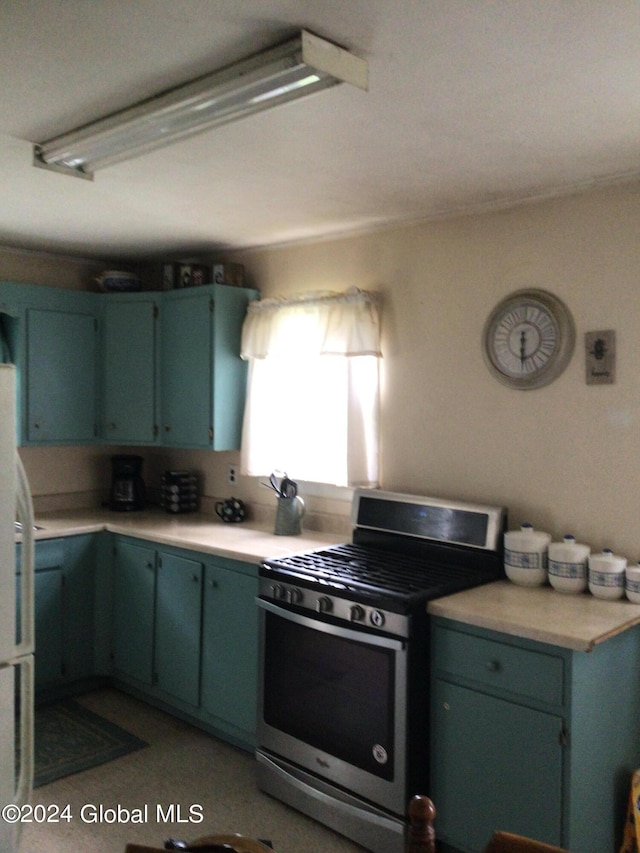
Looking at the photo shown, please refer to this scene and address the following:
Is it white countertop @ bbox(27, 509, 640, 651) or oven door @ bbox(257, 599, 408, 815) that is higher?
white countertop @ bbox(27, 509, 640, 651)

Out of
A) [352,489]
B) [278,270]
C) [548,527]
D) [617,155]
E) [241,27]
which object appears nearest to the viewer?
[241,27]

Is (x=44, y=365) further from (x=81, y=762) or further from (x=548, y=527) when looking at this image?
(x=548, y=527)

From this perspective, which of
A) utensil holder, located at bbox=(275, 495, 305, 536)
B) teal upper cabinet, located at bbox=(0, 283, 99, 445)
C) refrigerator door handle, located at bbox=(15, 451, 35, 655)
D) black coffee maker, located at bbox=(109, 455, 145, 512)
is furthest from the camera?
black coffee maker, located at bbox=(109, 455, 145, 512)

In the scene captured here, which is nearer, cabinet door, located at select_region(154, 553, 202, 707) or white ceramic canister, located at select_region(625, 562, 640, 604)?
white ceramic canister, located at select_region(625, 562, 640, 604)

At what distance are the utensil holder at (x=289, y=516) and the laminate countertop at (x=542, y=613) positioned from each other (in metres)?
1.14

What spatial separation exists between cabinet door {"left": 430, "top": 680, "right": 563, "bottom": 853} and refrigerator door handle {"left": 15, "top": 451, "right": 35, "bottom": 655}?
1.32 metres

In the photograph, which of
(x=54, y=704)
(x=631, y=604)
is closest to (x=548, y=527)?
(x=631, y=604)

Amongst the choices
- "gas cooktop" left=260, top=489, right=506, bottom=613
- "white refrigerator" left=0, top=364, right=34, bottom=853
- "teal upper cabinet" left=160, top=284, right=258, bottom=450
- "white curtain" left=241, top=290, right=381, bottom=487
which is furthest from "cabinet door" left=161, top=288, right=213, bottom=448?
"white refrigerator" left=0, top=364, right=34, bottom=853

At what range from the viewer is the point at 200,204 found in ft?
10.1

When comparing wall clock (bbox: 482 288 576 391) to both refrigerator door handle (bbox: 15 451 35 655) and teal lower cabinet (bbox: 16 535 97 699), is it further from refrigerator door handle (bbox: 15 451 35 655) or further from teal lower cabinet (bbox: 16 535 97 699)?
teal lower cabinet (bbox: 16 535 97 699)

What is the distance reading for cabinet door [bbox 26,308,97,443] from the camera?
159 inches

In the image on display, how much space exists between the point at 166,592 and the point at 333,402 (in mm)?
1211

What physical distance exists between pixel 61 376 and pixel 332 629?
2.38 m

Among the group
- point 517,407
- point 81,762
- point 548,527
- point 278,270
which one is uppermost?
point 278,270
